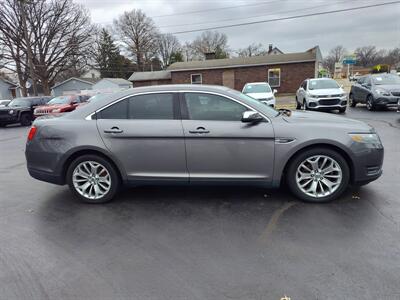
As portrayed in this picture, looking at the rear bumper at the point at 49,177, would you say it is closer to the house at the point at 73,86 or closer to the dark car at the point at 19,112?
the dark car at the point at 19,112

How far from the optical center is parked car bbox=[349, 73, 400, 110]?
1164 cm

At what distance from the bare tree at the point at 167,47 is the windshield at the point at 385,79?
2273 inches

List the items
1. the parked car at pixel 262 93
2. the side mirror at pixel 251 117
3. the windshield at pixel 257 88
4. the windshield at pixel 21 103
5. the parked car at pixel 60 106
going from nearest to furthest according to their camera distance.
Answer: the side mirror at pixel 251 117
the parked car at pixel 262 93
the windshield at pixel 257 88
the parked car at pixel 60 106
the windshield at pixel 21 103

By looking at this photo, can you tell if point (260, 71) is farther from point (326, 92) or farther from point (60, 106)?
Result: point (60, 106)

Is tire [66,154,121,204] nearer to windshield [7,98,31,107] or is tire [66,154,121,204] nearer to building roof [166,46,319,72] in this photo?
windshield [7,98,31,107]

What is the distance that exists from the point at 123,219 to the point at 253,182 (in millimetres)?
1758

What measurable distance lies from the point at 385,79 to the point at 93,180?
13.6 metres

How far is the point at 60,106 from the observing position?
14.8 m

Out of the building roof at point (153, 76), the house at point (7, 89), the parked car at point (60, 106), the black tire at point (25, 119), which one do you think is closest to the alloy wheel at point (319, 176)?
the parked car at point (60, 106)

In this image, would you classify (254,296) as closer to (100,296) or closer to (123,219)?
(100,296)

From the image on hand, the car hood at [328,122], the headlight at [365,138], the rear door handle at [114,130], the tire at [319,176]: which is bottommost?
the tire at [319,176]

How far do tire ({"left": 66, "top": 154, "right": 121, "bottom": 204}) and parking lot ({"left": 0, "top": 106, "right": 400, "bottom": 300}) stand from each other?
16cm

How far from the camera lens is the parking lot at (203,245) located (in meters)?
2.26

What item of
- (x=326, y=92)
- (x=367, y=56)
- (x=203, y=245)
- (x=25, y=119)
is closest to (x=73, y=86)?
(x=25, y=119)
